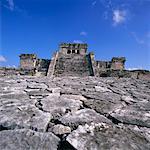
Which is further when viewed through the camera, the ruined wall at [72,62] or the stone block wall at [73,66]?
the ruined wall at [72,62]

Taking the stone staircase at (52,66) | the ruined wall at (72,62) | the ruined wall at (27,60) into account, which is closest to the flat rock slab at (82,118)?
the stone staircase at (52,66)

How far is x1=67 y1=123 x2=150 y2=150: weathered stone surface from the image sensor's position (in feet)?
4.52

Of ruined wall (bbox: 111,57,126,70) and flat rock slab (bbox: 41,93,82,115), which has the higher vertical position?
ruined wall (bbox: 111,57,126,70)

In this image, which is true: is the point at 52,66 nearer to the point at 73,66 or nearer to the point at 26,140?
the point at 73,66

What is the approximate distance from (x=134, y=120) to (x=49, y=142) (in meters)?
0.95

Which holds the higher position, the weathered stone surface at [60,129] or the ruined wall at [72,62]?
the ruined wall at [72,62]

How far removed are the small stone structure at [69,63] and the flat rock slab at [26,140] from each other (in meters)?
14.4

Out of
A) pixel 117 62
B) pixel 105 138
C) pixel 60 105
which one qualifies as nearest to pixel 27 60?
pixel 117 62

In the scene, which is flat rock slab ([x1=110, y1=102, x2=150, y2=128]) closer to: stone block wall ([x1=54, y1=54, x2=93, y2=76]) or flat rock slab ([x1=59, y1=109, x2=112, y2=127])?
flat rock slab ([x1=59, y1=109, x2=112, y2=127])

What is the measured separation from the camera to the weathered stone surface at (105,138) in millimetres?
1377

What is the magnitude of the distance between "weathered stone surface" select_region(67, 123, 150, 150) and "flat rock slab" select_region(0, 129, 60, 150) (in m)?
0.15

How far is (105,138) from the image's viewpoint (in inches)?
58.3

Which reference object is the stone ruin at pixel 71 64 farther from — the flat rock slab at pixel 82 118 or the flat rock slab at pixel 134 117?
the flat rock slab at pixel 82 118

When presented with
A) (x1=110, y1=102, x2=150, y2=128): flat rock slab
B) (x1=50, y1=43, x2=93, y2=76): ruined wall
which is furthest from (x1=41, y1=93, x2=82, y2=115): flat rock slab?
(x1=50, y1=43, x2=93, y2=76): ruined wall
